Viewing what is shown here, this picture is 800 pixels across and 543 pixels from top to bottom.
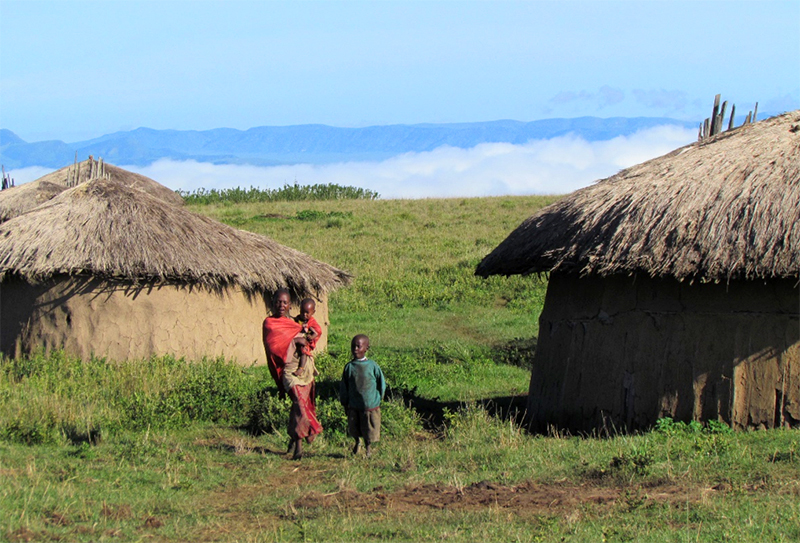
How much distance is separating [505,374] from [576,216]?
393 centimetres

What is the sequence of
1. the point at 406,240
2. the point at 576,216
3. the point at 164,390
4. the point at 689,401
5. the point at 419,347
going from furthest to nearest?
the point at 406,240 < the point at 419,347 < the point at 164,390 < the point at 576,216 < the point at 689,401

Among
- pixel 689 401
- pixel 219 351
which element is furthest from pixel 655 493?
pixel 219 351

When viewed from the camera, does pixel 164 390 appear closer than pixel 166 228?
Yes

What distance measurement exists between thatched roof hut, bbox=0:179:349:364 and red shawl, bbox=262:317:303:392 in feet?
14.0

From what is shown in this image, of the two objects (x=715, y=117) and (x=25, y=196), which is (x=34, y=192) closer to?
(x=25, y=196)

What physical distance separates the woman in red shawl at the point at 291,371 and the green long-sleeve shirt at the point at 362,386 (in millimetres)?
331

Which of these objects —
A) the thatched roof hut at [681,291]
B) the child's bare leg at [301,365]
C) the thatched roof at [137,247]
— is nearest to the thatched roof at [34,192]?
the thatched roof at [137,247]

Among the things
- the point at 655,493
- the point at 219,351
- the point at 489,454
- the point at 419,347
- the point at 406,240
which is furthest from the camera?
the point at 406,240

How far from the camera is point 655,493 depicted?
18.0 feet

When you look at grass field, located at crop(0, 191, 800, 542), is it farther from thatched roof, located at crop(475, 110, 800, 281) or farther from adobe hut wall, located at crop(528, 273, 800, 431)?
thatched roof, located at crop(475, 110, 800, 281)

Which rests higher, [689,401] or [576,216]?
[576,216]

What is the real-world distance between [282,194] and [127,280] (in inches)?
1067

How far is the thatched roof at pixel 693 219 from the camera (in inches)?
281

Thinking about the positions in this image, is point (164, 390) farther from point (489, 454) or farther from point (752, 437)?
point (752, 437)
